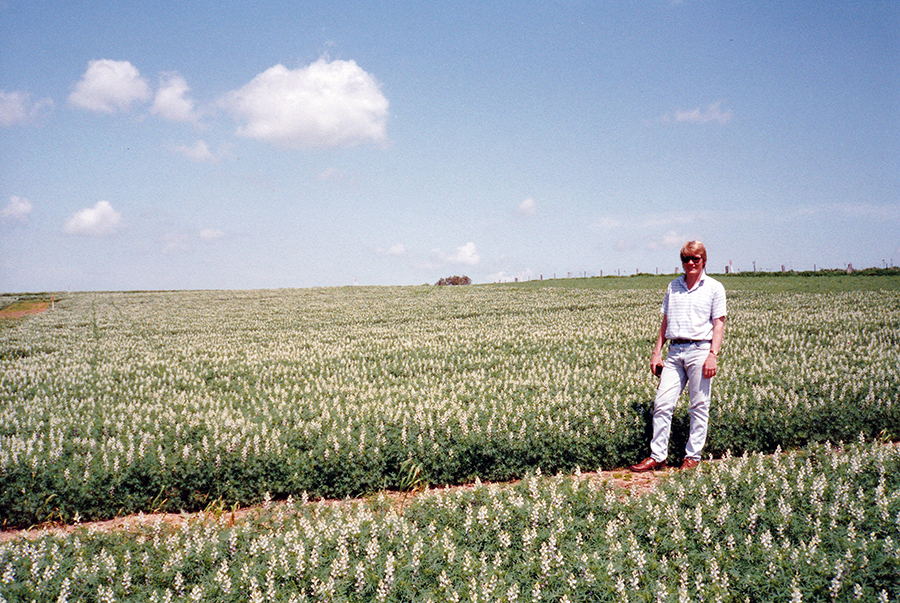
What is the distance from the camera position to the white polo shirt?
23.9 ft

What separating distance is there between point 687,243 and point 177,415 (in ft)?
31.9

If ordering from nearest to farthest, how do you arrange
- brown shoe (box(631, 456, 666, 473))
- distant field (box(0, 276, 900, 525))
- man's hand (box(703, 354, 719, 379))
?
man's hand (box(703, 354, 719, 379)) < distant field (box(0, 276, 900, 525)) < brown shoe (box(631, 456, 666, 473))

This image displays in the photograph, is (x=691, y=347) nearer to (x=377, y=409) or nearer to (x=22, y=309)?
(x=377, y=409)

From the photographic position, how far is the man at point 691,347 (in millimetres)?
7250

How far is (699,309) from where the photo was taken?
733cm

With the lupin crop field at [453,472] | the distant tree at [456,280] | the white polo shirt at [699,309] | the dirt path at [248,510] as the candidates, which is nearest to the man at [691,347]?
the white polo shirt at [699,309]

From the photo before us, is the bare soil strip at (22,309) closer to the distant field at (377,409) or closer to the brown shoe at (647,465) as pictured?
the distant field at (377,409)

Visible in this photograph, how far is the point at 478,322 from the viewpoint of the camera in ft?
79.6

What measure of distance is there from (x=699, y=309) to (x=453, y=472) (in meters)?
4.55

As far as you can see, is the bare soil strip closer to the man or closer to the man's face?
the man

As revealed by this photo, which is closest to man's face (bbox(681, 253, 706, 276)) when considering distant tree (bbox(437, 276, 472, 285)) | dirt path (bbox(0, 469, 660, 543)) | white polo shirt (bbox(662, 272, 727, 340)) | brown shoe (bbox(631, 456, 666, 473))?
white polo shirt (bbox(662, 272, 727, 340))

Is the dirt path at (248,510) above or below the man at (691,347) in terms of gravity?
below

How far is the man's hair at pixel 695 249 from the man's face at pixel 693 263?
0.13 ft

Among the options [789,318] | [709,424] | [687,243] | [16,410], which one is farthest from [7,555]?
[789,318]
